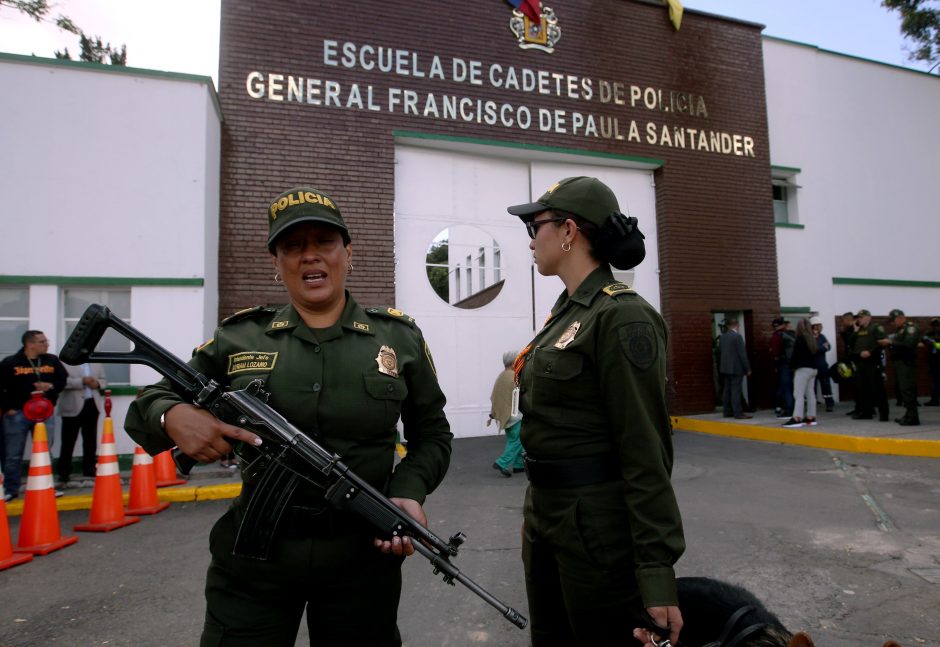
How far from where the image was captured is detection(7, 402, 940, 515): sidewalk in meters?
5.88

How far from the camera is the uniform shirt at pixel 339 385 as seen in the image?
5.51ft

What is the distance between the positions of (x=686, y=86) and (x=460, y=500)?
32.7ft

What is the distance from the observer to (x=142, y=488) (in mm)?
5465

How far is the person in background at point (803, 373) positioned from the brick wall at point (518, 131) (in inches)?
74.7

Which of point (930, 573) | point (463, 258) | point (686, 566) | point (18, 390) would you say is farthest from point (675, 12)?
point (18, 390)

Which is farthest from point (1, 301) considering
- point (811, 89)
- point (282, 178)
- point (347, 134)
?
point (811, 89)

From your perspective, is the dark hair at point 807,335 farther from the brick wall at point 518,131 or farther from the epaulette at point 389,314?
the epaulette at point 389,314

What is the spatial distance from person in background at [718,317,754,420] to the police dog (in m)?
9.20

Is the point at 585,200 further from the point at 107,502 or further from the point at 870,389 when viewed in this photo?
the point at 870,389

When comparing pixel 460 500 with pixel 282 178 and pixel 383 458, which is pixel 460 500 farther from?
pixel 282 178

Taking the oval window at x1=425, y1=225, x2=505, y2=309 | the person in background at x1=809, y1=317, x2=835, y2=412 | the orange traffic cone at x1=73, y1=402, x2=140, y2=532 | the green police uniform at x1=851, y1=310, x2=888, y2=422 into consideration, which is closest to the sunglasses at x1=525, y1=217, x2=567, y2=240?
the orange traffic cone at x1=73, y1=402, x2=140, y2=532

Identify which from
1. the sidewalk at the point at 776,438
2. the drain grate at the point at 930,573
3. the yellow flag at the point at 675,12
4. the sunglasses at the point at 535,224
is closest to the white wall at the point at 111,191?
the sidewalk at the point at 776,438

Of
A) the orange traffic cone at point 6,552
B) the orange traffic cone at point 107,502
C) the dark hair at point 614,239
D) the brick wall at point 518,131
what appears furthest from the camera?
the brick wall at point 518,131

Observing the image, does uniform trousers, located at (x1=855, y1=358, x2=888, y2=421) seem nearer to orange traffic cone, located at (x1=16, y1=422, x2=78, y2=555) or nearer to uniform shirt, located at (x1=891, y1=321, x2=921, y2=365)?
uniform shirt, located at (x1=891, y1=321, x2=921, y2=365)
